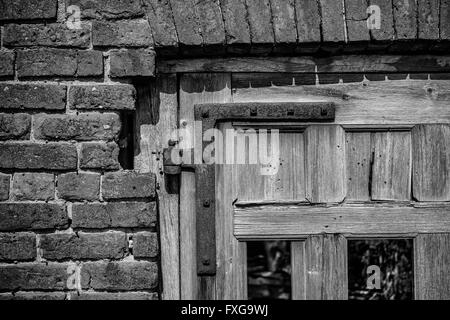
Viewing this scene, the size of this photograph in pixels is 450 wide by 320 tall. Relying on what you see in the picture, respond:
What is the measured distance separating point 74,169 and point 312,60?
1048 mm

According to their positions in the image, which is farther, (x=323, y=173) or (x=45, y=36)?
(x=323, y=173)

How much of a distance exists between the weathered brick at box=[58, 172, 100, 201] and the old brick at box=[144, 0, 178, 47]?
1.88 ft

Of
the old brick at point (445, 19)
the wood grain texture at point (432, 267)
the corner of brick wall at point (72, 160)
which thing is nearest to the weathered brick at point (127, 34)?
the corner of brick wall at point (72, 160)

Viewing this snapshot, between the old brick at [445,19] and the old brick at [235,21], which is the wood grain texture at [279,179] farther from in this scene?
the old brick at [445,19]

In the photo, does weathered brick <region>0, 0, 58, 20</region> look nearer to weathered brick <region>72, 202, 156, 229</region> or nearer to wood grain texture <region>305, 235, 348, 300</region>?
weathered brick <region>72, 202, 156, 229</region>

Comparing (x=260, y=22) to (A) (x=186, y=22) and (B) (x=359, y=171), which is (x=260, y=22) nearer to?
(A) (x=186, y=22)

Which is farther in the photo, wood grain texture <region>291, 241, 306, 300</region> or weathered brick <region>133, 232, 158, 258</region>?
wood grain texture <region>291, 241, 306, 300</region>

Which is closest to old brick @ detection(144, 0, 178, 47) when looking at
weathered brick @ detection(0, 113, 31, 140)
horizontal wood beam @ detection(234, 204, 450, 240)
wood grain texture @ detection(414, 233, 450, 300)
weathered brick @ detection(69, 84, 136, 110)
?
weathered brick @ detection(69, 84, 136, 110)

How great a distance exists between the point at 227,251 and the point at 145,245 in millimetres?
341

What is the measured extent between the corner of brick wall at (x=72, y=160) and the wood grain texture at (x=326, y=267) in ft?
2.04

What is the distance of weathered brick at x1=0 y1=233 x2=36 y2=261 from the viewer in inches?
78.1

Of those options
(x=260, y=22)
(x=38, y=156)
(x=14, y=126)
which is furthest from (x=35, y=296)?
(x=260, y=22)

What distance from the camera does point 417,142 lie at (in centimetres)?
217

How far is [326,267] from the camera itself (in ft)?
7.05
